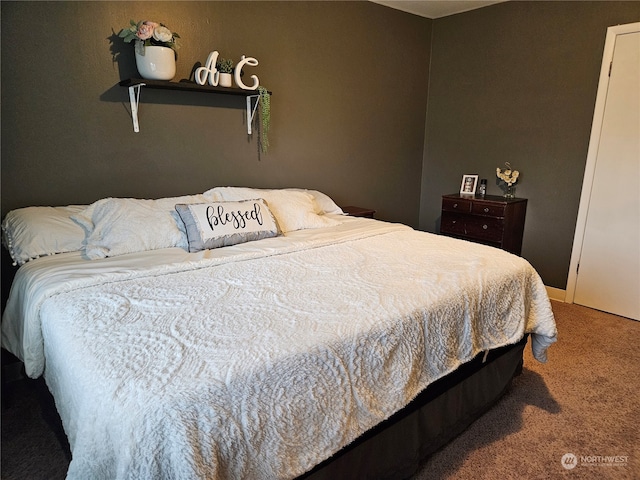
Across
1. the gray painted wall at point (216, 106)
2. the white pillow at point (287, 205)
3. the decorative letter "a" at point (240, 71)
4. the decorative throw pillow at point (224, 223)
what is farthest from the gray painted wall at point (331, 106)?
the decorative throw pillow at point (224, 223)

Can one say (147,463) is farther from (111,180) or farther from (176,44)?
(176,44)

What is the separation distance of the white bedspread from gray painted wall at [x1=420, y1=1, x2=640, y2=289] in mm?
1770

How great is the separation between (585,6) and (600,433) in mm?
2941

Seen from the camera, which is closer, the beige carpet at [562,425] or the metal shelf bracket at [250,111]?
the beige carpet at [562,425]

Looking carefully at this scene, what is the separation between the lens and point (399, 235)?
2471mm

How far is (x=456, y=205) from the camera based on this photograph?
371 centimetres

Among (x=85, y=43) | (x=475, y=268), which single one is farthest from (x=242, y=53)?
(x=475, y=268)

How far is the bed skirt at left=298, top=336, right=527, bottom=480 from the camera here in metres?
1.35

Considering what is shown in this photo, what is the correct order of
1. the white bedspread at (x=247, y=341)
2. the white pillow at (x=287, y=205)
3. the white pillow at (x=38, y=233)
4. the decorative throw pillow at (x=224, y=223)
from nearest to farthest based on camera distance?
the white bedspread at (x=247, y=341), the white pillow at (x=38, y=233), the decorative throw pillow at (x=224, y=223), the white pillow at (x=287, y=205)

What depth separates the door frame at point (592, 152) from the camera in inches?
117

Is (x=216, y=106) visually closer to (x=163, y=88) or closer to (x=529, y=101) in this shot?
(x=163, y=88)

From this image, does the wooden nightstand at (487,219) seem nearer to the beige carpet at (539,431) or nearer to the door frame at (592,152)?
the door frame at (592,152)

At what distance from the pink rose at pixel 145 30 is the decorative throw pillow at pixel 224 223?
2.99 feet

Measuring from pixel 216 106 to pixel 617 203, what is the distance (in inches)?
117
